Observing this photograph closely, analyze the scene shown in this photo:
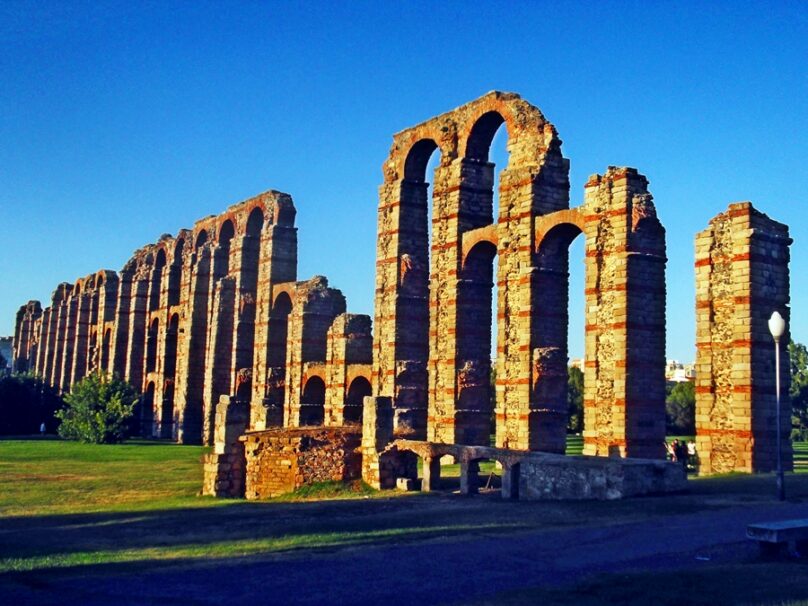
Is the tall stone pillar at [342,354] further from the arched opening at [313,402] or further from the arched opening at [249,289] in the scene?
the arched opening at [249,289]

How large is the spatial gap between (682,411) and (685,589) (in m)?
43.0

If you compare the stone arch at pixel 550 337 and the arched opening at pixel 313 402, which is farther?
the arched opening at pixel 313 402

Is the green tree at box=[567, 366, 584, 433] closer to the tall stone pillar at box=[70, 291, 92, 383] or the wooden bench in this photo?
the tall stone pillar at box=[70, 291, 92, 383]

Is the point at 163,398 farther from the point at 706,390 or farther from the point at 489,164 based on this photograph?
the point at 706,390

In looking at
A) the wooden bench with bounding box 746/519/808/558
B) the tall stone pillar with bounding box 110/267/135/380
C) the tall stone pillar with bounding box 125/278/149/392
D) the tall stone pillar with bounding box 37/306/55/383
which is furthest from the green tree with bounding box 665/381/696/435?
the tall stone pillar with bounding box 37/306/55/383

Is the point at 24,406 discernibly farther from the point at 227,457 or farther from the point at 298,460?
the point at 298,460

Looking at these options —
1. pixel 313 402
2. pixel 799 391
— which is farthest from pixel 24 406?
pixel 799 391

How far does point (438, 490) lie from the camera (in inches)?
744

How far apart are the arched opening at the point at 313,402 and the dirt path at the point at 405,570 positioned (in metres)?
22.7

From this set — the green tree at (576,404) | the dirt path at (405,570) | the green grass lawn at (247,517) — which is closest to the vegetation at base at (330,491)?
the green grass lawn at (247,517)

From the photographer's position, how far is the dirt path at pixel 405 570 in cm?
812

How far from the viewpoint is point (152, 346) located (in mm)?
49656

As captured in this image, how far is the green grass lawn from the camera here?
436 inches

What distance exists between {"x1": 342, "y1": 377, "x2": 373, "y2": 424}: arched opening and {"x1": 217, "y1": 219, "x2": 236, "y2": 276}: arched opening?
570 inches
